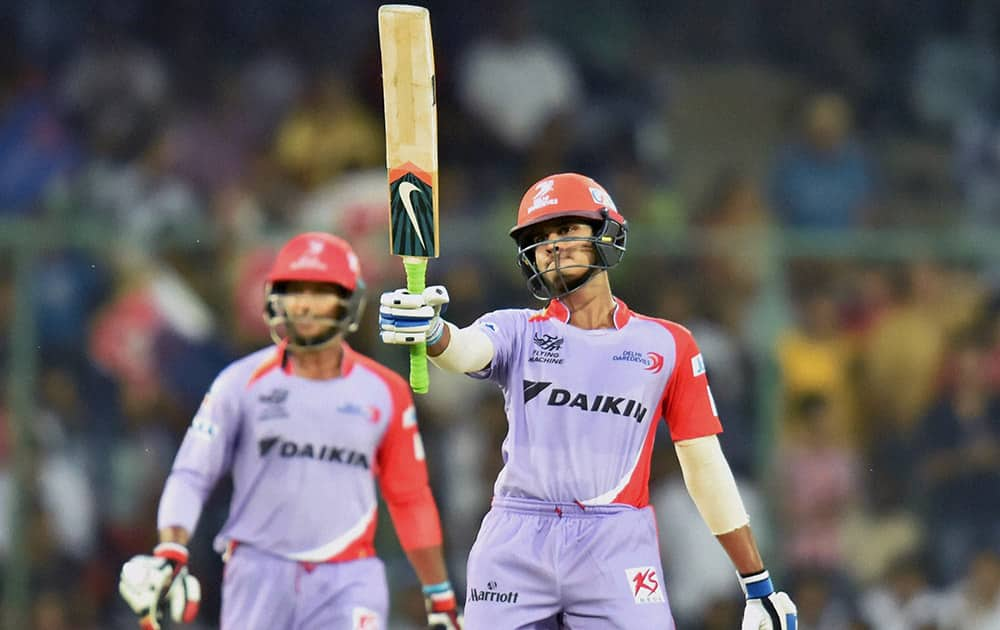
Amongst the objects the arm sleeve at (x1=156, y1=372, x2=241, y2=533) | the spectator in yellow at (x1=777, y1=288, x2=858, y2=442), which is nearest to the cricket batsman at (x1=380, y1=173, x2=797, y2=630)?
the arm sleeve at (x1=156, y1=372, x2=241, y2=533)

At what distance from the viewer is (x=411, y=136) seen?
6102mm

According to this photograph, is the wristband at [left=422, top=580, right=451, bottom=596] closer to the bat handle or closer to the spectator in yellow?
the bat handle

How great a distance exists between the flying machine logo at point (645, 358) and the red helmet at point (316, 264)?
6.34ft

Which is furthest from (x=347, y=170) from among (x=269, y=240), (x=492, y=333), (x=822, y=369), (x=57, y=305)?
(x=492, y=333)

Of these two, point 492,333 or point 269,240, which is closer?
point 492,333

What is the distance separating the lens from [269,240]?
1098 cm

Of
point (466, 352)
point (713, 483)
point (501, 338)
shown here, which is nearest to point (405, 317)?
point (466, 352)

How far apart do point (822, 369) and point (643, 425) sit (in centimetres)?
551

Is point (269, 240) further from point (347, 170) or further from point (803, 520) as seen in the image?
point (803, 520)

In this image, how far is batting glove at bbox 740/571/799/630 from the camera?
649cm

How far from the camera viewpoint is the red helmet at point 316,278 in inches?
309

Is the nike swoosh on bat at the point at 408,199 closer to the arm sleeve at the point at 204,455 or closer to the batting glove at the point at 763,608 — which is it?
the batting glove at the point at 763,608

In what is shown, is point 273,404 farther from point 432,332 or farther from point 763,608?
point 763,608

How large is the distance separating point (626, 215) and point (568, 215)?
5980 millimetres
